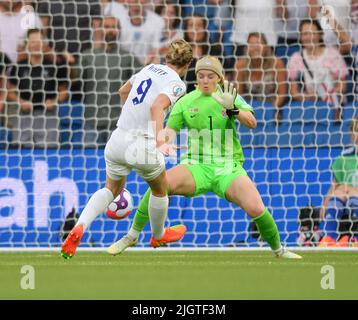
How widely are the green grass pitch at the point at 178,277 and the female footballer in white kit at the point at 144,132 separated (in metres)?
0.51

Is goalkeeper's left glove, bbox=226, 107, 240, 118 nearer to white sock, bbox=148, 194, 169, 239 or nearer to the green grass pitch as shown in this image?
white sock, bbox=148, 194, 169, 239

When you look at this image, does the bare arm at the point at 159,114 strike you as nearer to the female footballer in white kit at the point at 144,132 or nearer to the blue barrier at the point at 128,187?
the female footballer in white kit at the point at 144,132

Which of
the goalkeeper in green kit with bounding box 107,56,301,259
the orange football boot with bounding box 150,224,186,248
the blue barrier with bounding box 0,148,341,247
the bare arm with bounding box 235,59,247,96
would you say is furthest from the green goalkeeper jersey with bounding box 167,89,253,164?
the bare arm with bounding box 235,59,247,96

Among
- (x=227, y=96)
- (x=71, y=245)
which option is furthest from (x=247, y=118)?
(x=71, y=245)

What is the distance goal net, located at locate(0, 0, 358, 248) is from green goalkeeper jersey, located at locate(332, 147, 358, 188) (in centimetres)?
3

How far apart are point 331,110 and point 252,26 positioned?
1.30m

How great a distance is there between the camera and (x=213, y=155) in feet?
28.5

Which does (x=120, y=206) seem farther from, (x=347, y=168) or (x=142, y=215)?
(x=347, y=168)

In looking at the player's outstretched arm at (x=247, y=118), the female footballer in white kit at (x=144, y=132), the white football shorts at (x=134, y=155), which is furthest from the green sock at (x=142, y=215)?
the player's outstretched arm at (x=247, y=118)

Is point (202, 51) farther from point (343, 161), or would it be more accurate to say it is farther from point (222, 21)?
point (343, 161)

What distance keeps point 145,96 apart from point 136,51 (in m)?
3.70

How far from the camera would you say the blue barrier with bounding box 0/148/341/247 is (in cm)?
1064

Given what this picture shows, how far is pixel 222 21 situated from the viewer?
11.3 meters

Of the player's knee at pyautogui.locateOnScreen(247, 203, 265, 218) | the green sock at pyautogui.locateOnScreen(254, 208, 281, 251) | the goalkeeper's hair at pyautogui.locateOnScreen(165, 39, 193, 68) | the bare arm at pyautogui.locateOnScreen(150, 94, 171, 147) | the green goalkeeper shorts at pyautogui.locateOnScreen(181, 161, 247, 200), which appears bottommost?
the green sock at pyautogui.locateOnScreen(254, 208, 281, 251)
